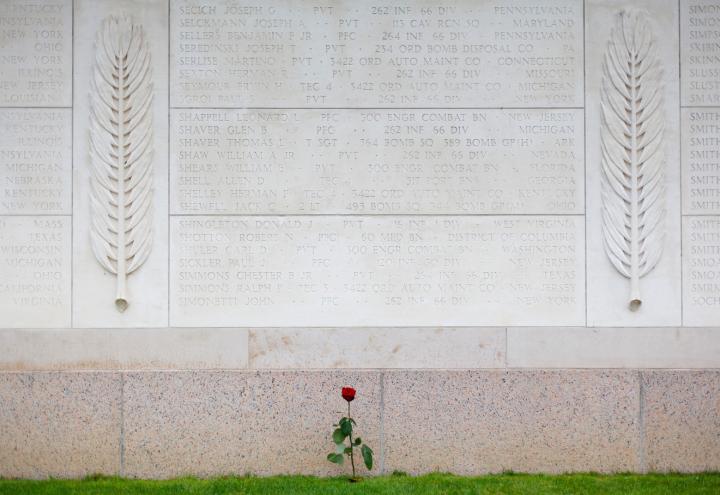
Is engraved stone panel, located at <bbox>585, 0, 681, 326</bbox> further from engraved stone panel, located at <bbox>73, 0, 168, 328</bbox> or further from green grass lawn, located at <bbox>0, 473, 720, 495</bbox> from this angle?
engraved stone panel, located at <bbox>73, 0, 168, 328</bbox>

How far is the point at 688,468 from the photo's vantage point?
→ 698 centimetres

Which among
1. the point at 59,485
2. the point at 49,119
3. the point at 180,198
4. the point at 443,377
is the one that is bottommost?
the point at 59,485

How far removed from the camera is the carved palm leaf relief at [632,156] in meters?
7.07

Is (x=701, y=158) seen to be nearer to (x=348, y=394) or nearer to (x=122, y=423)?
(x=348, y=394)

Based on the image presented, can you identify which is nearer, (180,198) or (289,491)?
(289,491)

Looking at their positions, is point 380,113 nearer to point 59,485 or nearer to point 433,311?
point 433,311

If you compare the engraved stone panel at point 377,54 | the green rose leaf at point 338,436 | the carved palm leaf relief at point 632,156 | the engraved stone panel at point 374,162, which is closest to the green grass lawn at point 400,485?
the green rose leaf at point 338,436

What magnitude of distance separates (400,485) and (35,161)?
4347 mm

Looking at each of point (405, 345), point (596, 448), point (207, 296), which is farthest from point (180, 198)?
point (596, 448)

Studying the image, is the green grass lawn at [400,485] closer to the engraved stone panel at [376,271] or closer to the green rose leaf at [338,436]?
the green rose leaf at [338,436]

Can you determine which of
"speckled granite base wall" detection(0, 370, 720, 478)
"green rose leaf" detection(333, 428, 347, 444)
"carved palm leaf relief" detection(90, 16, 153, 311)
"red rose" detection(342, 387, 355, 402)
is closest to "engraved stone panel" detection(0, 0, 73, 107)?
"carved palm leaf relief" detection(90, 16, 153, 311)

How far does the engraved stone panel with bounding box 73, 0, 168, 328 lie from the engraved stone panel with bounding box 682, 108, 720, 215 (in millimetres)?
4756

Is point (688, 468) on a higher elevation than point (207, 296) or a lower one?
lower

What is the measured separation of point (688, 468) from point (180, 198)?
17.0ft
